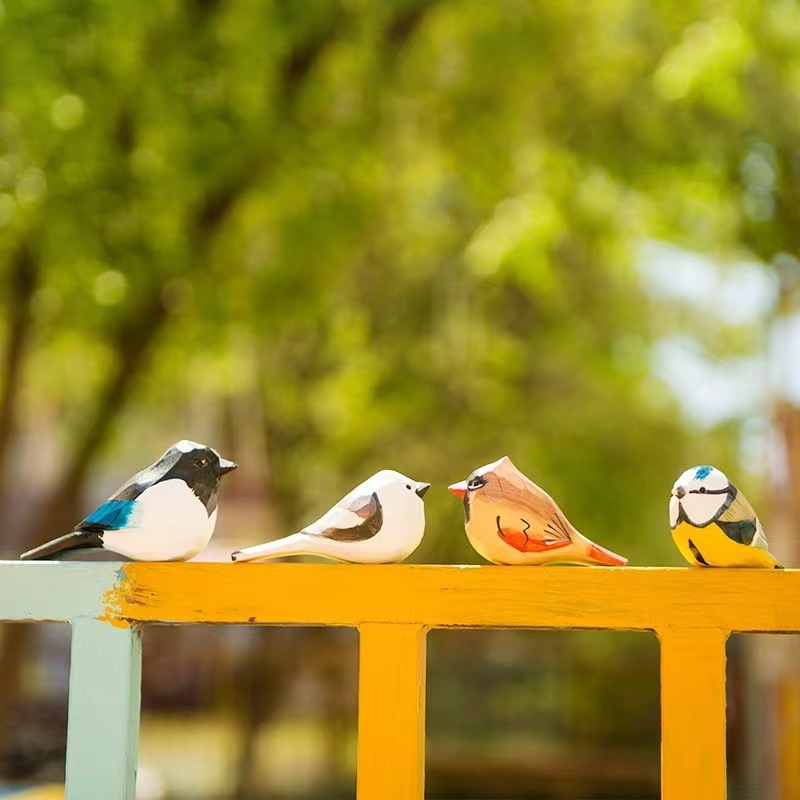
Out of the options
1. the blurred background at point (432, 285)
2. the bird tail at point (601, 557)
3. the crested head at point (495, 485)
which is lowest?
the bird tail at point (601, 557)

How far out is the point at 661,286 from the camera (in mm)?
9180

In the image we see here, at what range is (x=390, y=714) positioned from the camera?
1.58 metres

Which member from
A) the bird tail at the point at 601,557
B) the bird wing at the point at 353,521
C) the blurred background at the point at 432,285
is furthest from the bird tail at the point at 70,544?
the blurred background at the point at 432,285

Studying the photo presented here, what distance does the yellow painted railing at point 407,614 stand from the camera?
1538 mm

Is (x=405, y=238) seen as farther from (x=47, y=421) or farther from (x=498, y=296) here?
(x=47, y=421)

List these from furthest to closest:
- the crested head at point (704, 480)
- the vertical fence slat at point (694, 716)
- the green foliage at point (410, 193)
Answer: the green foliage at point (410, 193) → the crested head at point (704, 480) → the vertical fence slat at point (694, 716)

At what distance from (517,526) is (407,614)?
214 millimetres

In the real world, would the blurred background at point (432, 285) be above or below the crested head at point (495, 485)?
above

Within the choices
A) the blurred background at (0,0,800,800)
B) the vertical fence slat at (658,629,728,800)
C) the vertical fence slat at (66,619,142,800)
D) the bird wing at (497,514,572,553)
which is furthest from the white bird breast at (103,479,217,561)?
the blurred background at (0,0,800,800)

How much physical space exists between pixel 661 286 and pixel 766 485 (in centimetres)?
297

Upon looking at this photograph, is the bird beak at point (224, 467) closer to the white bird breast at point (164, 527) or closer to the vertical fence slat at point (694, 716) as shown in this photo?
the white bird breast at point (164, 527)

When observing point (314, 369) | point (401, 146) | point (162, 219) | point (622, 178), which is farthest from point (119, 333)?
point (314, 369)

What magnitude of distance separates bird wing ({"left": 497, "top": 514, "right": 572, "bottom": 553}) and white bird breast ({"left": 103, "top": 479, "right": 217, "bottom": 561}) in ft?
1.52

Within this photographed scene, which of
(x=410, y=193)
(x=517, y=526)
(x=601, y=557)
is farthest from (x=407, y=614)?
(x=410, y=193)
